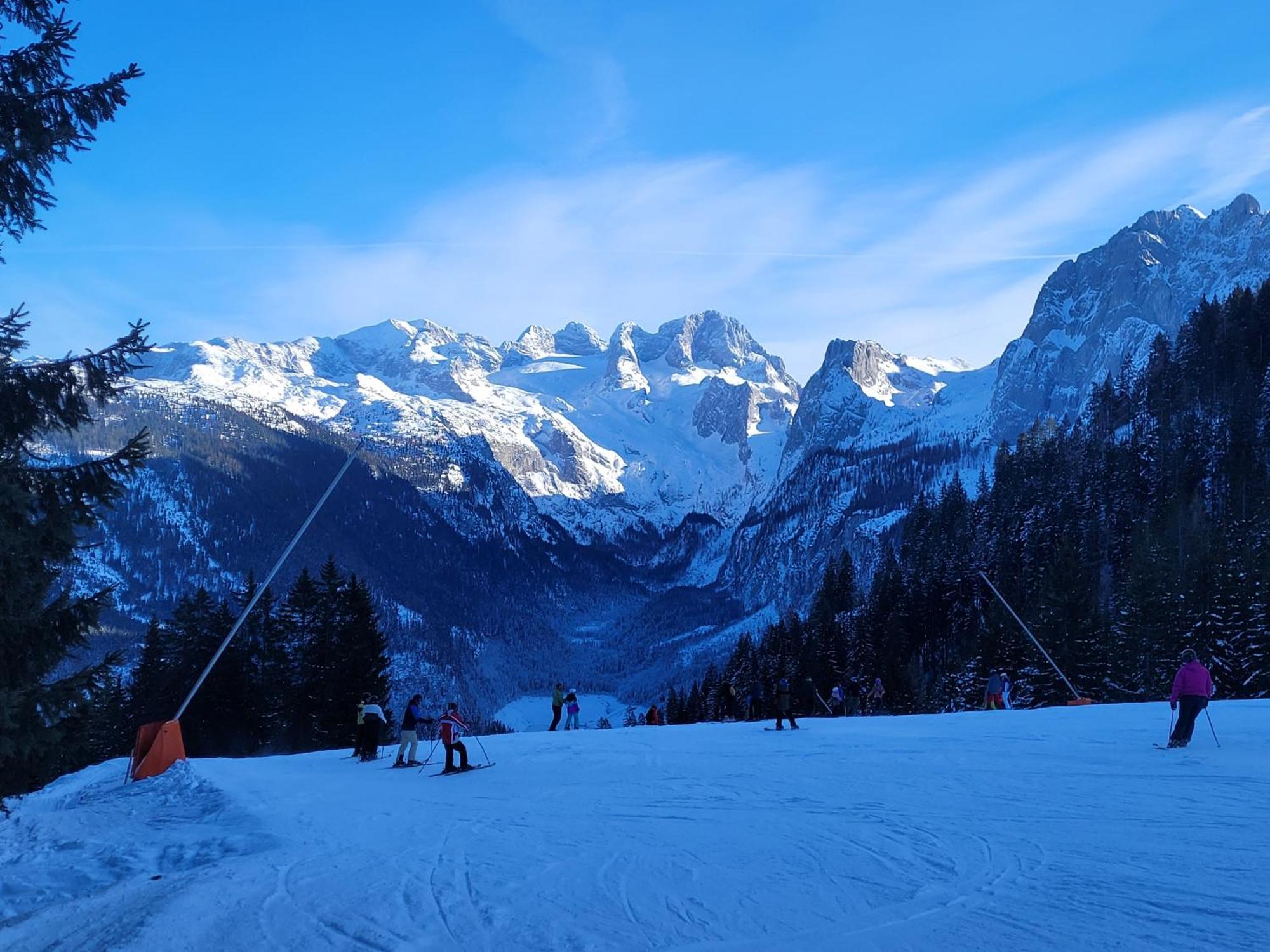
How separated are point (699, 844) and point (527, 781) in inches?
310

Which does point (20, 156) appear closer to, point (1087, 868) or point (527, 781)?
point (1087, 868)

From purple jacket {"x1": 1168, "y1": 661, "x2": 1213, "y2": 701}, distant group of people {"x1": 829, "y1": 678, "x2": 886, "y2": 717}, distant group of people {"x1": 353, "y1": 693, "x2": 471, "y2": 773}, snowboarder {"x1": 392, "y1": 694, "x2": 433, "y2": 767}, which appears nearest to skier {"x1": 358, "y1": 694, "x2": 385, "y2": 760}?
distant group of people {"x1": 353, "y1": 693, "x2": 471, "y2": 773}

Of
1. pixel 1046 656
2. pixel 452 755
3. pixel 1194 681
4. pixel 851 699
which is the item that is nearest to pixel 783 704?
pixel 452 755

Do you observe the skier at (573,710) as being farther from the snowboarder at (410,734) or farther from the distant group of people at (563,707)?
the snowboarder at (410,734)

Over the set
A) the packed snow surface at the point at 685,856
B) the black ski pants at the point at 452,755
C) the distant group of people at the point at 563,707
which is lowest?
the packed snow surface at the point at 685,856

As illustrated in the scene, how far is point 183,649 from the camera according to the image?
46.8m

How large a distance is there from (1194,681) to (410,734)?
1756cm

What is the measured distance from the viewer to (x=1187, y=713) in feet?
59.2

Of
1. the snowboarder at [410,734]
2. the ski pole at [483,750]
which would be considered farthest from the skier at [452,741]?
the snowboarder at [410,734]

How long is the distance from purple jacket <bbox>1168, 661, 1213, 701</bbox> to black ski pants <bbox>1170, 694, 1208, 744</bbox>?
0.09 m

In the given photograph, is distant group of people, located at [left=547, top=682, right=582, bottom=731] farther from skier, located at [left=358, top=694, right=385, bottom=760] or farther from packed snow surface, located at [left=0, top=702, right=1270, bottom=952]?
packed snow surface, located at [left=0, top=702, right=1270, bottom=952]

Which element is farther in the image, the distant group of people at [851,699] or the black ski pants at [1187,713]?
the distant group of people at [851,699]

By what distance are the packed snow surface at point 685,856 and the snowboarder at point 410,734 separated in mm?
2676

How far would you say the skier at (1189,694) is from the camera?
1770 centimetres
